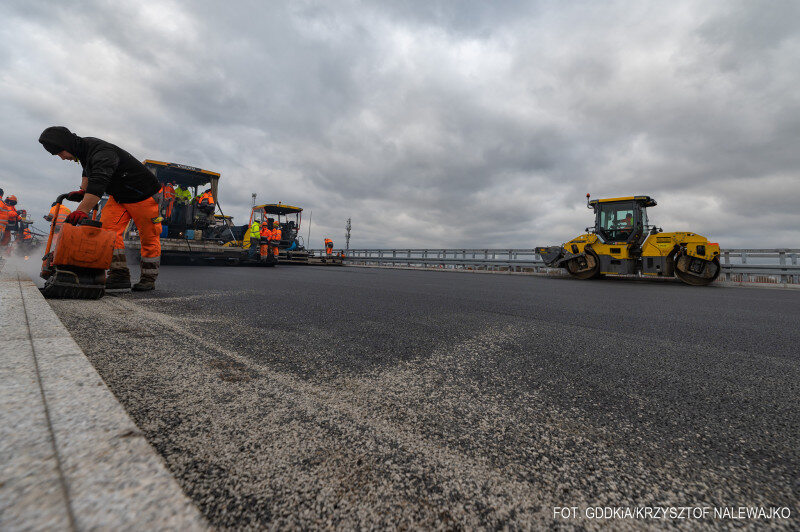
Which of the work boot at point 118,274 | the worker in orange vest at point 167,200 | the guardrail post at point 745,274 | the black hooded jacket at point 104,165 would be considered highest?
the worker in orange vest at point 167,200

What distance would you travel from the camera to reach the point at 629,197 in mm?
10617

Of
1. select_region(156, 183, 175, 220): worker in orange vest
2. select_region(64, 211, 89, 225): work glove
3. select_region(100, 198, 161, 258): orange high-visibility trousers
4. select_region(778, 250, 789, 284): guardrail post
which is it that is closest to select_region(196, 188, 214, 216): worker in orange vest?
select_region(156, 183, 175, 220): worker in orange vest

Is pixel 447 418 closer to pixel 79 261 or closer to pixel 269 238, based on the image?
pixel 79 261

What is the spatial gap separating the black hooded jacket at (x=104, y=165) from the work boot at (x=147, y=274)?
71 centimetres

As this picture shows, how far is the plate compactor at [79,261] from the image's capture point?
2.93m

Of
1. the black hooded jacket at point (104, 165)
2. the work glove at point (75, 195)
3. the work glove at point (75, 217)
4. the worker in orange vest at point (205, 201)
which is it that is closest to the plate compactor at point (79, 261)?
the work glove at point (75, 217)

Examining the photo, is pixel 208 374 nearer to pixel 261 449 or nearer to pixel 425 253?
pixel 261 449

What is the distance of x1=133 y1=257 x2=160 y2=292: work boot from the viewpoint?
Result: 3.95m

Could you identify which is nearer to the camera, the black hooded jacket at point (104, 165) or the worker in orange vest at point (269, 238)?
the black hooded jacket at point (104, 165)

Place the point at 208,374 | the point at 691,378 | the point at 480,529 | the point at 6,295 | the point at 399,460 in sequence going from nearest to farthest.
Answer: the point at 480,529
the point at 399,460
the point at 208,374
the point at 691,378
the point at 6,295

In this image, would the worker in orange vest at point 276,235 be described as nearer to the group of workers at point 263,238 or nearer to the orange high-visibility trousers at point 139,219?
the group of workers at point 263,238

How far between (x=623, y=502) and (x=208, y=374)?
1.40 metres

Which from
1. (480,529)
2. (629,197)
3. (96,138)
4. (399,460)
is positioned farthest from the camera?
(629,197)

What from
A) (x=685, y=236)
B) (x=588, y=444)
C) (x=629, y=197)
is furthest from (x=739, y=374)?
(x=629, y=197)
